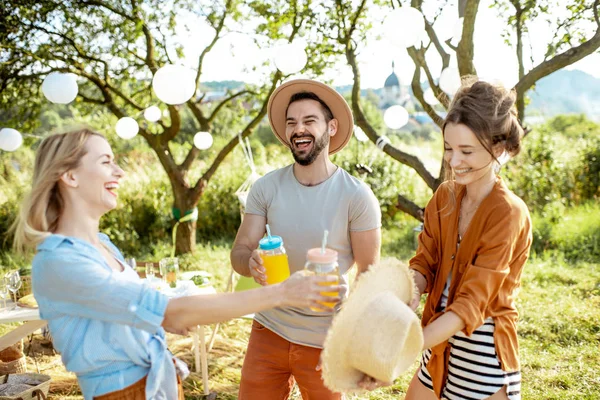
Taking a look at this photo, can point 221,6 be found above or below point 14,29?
above

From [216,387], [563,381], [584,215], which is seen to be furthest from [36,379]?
[584,215]

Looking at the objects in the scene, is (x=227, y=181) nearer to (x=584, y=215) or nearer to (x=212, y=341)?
(x=212, y=341)

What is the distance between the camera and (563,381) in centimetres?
375

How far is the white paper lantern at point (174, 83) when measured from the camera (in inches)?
170

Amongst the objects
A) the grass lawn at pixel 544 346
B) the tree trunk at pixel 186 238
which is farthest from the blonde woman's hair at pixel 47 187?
the tree trunk at pixel 186 238

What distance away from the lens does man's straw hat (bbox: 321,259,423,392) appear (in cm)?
148

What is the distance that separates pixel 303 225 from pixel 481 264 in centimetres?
79

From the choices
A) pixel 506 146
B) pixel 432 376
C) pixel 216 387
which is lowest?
pixel 216 387

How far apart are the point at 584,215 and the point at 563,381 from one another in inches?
196

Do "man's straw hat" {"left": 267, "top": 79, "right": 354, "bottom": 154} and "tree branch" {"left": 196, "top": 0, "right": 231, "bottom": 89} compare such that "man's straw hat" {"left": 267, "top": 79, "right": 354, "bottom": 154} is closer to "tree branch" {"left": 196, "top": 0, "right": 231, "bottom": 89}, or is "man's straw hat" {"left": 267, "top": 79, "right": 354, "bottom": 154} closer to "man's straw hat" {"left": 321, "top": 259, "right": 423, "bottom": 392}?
"man's straw hat" {"left": 321, "top": 259, "right": 423, "bottom": 392}

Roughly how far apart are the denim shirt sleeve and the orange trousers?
35.5 inches

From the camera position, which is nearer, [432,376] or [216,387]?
[432,376]

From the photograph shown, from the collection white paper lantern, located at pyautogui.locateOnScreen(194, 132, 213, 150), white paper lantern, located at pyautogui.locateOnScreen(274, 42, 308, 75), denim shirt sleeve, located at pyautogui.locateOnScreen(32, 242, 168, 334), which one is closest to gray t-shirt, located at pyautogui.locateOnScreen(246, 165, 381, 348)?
denim shirt sleeve, located at pyautogui.locateOnScreen(32, 242, 168, 334)

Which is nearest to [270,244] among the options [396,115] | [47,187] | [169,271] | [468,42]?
[47,187]
